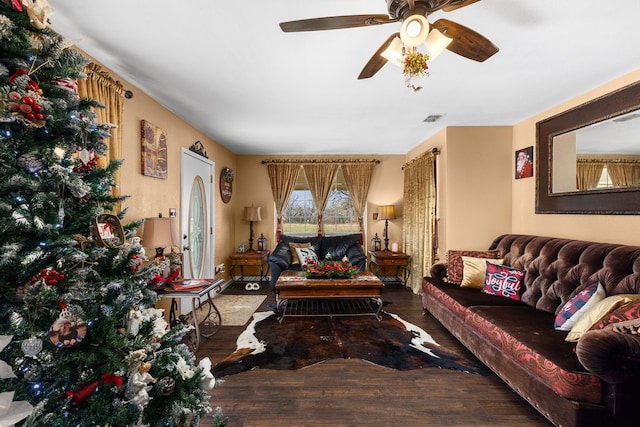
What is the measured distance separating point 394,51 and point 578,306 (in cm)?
228

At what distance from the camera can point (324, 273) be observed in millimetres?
3740

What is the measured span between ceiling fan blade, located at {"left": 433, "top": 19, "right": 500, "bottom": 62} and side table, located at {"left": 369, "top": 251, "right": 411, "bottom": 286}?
12.4 feet

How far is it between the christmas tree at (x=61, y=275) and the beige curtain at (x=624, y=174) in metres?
3.59

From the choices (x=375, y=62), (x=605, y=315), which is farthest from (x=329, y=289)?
(x=375, y=62)

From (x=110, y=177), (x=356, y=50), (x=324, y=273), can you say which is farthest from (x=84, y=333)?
(x=324, y=273)

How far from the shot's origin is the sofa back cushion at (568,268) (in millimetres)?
2215

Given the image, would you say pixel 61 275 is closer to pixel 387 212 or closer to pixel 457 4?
pixel 457 4

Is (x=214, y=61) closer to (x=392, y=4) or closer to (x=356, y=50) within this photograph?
(x=356, y=50)

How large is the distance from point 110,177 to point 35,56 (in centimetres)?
46

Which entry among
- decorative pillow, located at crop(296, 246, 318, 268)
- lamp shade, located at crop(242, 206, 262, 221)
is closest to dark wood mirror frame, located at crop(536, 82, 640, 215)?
decorative pillow, located at crop(296, 246, 318, 268)

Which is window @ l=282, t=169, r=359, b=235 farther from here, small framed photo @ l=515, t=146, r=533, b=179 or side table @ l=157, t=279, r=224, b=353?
small framed photo @ l=515, t=146, r=533, b=179

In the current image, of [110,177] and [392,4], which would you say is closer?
[110,177]

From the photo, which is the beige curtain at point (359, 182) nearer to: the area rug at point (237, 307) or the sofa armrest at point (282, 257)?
the sofa armrest at point (282, 257)

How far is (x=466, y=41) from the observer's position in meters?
1.65
